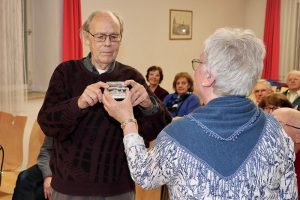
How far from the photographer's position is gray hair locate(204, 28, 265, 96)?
1161 millimetres

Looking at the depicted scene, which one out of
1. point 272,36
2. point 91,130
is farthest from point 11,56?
point 272,36

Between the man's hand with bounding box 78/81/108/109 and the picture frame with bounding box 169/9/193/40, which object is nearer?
the man's hand with bounding box 78/81/108/109

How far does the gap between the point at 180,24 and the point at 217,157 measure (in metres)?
5.98

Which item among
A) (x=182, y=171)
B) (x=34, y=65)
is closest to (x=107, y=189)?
(x=182, y=171)

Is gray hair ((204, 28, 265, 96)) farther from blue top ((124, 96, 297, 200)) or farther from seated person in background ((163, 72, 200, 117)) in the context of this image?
seated person in background ((163, 72, 200, 117))

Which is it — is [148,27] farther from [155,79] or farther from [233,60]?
[233,60]

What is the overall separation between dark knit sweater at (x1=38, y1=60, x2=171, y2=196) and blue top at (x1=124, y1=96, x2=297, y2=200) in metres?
0.47

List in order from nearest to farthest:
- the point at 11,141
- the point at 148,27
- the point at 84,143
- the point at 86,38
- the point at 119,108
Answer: the point at 119,108 < the point at 84,143 < the point at 86,38 < the point at 11,141 < the point at 148,27

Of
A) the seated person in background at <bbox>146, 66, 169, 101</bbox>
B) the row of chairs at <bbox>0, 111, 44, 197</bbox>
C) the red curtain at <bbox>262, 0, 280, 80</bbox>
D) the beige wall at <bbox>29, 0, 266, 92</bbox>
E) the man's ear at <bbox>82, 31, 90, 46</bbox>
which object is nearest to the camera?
the man's ear at <bbox>82, 31, 90, 46</bbox>

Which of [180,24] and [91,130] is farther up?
[180,24]

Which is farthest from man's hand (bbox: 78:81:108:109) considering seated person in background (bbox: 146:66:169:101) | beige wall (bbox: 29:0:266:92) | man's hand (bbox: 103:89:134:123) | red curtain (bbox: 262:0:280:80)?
red curtain (bbox: 262:0:280:80)

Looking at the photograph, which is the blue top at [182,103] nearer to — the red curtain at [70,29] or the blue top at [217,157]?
the red curtain at [70,29]

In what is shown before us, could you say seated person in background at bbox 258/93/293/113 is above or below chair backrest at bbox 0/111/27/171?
above

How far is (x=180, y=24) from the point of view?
22.8 feet
